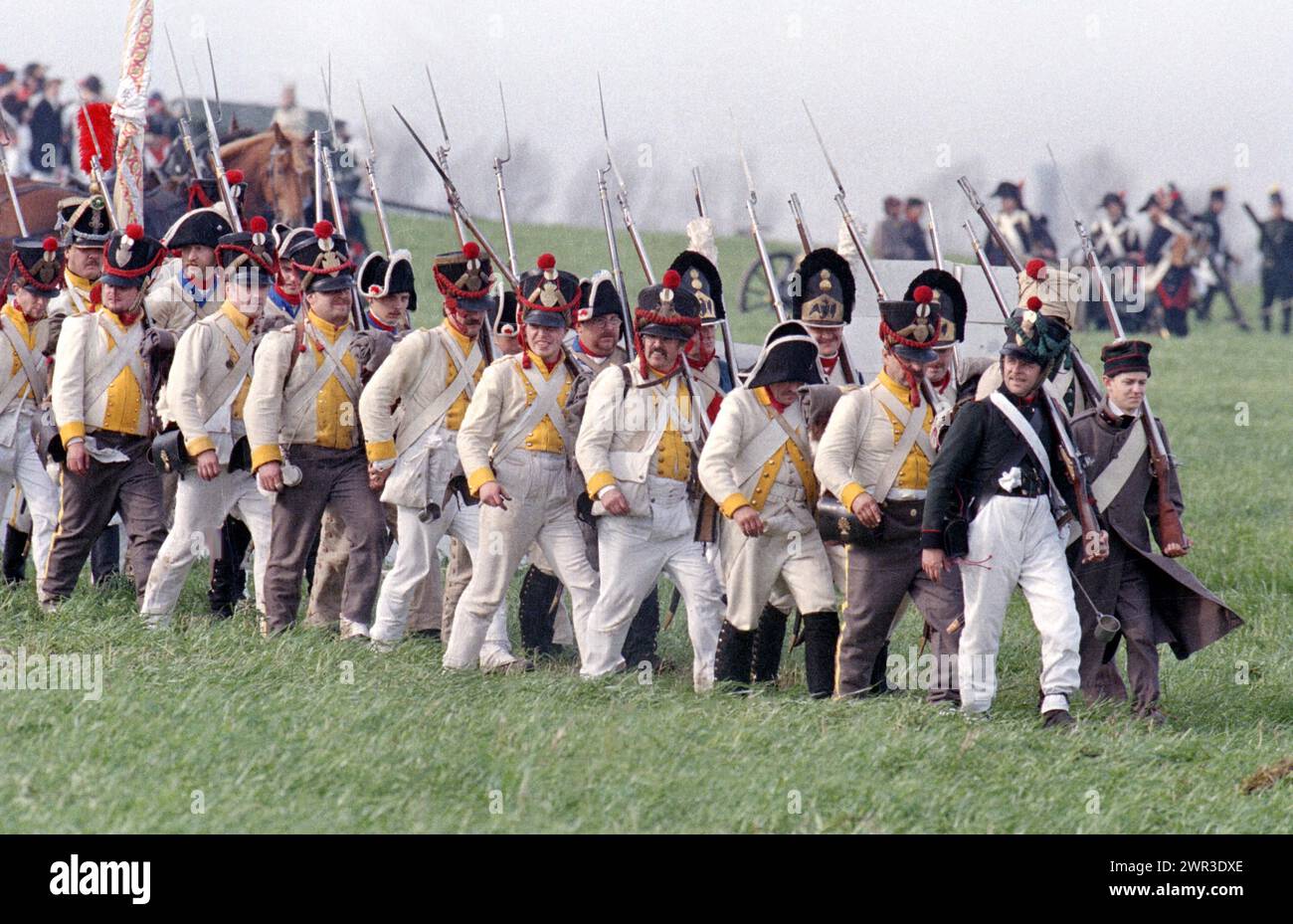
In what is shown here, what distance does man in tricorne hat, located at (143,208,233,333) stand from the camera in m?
10.5

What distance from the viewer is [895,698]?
858 centimetres

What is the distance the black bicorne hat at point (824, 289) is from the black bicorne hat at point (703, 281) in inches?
13.6

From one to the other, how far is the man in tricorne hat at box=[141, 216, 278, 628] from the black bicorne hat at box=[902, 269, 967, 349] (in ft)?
9.94

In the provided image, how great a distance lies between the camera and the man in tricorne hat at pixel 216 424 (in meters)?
9.52

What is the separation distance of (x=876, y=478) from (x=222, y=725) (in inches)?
115

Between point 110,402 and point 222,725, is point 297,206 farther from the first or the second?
point 222,725

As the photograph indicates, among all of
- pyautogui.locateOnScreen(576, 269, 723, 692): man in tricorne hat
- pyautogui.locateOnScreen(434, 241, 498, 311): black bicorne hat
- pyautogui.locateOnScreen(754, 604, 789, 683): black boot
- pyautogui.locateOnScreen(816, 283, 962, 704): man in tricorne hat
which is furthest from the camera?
pyautogui.locateOnScreen(434, 241, 498, 311): black bicorne hat

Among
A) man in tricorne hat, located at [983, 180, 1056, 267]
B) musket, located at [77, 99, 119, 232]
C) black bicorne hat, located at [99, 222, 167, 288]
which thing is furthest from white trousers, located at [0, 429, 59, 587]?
man in tricorne hat, located at [983, 180, 1056, 267]

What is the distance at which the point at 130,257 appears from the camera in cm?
962

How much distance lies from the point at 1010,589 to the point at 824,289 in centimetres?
168

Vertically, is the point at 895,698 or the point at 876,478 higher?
the point at 876,478

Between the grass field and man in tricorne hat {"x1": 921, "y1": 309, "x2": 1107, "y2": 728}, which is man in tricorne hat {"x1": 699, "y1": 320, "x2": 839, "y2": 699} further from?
man in tricorne hat {"x1": 921, "y1": 309, "x2": 1107, "y2": 728}

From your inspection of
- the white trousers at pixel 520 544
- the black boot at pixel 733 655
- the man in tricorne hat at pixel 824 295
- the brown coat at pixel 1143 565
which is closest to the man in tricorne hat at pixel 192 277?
the white trousers at pixel 520 544

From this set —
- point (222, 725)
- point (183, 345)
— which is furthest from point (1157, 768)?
point (183, 345)
